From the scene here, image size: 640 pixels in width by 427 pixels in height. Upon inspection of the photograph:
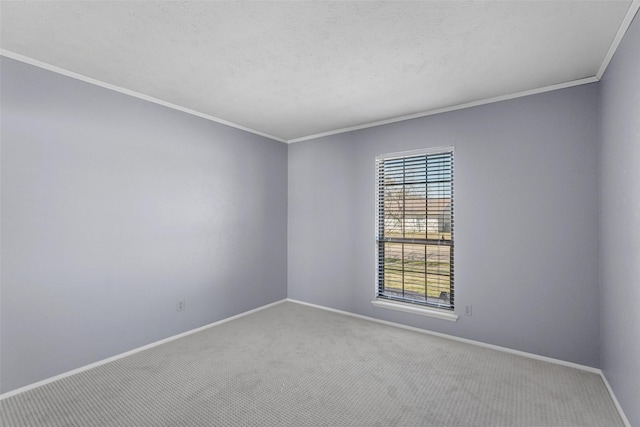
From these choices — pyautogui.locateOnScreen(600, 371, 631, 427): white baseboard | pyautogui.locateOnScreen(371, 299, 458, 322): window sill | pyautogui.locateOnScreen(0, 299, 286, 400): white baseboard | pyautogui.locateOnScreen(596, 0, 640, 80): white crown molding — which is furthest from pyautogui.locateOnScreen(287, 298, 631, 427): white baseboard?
pyautogui.locateOnScreen(596, 0, 640, 80): white crown molding

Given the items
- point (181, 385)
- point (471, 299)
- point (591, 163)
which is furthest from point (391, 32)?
point (181, 385)

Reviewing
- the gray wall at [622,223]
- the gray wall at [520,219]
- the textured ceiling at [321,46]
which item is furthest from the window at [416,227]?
the gray wall at [622,223]

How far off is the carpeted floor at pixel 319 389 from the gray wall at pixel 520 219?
0.33 metres

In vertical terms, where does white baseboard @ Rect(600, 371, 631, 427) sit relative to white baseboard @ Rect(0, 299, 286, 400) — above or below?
above

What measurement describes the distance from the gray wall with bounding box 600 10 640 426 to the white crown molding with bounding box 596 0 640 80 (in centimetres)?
5

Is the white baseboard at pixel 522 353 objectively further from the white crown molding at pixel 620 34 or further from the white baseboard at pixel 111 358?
the white crown molding at pixel 620 34

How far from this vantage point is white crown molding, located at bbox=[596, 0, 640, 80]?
1.76 metres

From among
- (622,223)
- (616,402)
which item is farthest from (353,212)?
(616,402)

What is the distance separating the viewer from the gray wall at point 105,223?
2354mm

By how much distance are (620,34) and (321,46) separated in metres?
2.02

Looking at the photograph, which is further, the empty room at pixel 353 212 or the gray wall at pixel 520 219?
the gray wall at pixel 520 219

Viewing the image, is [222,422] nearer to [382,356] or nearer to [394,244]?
[382,356]

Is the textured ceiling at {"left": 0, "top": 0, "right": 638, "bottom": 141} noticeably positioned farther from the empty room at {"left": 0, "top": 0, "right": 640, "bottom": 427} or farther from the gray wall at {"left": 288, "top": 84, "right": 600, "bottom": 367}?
the gray wall at {"left": 288, "top": 84, "right": 600, "bottom": 367}

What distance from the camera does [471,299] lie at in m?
3.26
